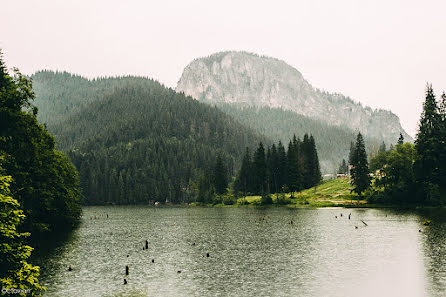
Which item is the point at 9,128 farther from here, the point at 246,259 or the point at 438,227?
the point at 438,227

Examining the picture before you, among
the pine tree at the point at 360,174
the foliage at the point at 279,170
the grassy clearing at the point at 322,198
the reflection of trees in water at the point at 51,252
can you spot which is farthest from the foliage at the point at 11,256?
the foliage at the point at 279,170

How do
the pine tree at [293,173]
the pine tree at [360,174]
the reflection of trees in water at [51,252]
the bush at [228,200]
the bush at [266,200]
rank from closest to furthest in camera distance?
1. the reflection of trees in water at [51,252]
2. the pine tree at [360,174]
3. the bush at [266,200]
4. the pine tree at [293,173]
5. the bush at [228,200]

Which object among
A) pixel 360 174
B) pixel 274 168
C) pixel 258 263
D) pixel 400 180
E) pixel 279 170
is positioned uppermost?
pixel 274 168

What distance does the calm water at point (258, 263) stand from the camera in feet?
127

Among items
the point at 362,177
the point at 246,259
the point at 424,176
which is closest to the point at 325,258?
the point at 246,259

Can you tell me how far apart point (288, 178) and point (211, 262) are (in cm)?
12471

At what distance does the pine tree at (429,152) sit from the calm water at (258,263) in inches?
1970

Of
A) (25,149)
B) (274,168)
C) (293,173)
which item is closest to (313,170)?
(274,168)

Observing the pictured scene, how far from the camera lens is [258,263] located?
5078cm

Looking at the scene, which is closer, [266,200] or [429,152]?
[429,152]

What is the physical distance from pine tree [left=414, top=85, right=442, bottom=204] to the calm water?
50038mm

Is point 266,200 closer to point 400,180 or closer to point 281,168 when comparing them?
point 281,168

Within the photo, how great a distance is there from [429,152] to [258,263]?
101m

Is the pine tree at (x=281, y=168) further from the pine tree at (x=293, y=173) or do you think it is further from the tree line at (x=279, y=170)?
the pine tree at (x=293, y=173)
